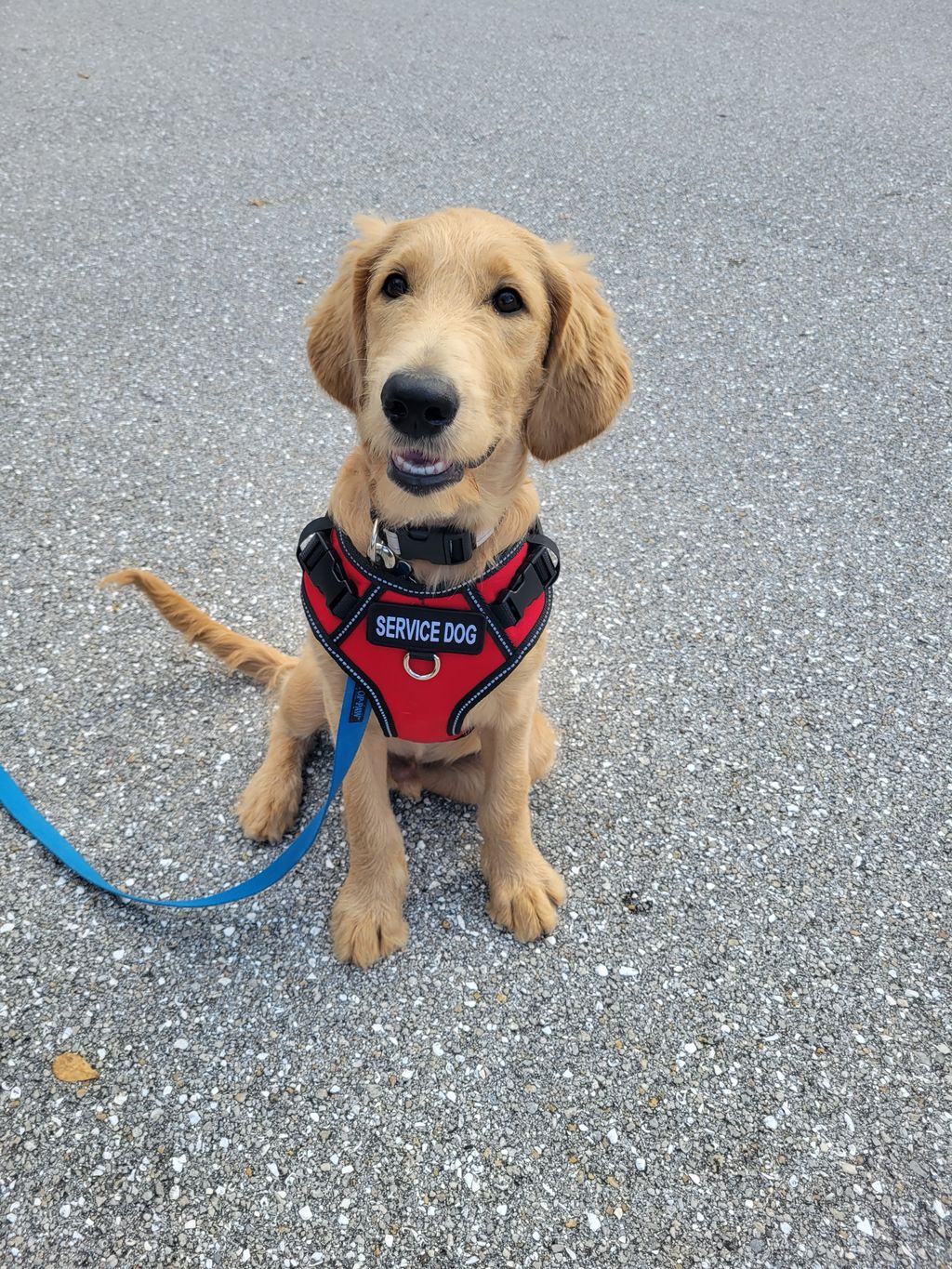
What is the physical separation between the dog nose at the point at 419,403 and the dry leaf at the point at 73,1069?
1668 mm

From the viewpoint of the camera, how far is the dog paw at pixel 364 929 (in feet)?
8.04

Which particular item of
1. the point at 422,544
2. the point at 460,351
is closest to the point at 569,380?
the point at 460,351

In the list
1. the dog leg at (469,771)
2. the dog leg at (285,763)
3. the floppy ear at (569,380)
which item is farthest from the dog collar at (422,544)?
the dog leg at (469,771)

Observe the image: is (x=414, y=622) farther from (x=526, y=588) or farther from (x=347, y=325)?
(x=347, y=325)

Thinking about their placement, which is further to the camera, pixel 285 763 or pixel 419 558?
pixel 285 763

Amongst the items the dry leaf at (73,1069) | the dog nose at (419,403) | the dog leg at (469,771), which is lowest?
the dry leaf at (73,1069)

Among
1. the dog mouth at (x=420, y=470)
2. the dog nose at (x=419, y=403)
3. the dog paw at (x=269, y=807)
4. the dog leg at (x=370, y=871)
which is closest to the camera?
the dog nose at (x=419, y=403)

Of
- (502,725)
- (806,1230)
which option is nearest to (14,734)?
(502,725)

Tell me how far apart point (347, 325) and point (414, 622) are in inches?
31.3

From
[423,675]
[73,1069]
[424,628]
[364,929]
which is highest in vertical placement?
[424,628]

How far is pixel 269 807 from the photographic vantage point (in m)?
2.74

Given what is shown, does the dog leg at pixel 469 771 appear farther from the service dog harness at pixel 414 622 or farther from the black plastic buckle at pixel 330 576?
the black plastic buckle at pixel 330 576

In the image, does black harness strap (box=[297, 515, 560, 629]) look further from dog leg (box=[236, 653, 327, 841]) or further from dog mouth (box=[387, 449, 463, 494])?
dog leg (box=[236, 653, 327, 841])

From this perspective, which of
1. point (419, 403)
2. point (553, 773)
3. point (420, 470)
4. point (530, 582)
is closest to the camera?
point (419, 403)
